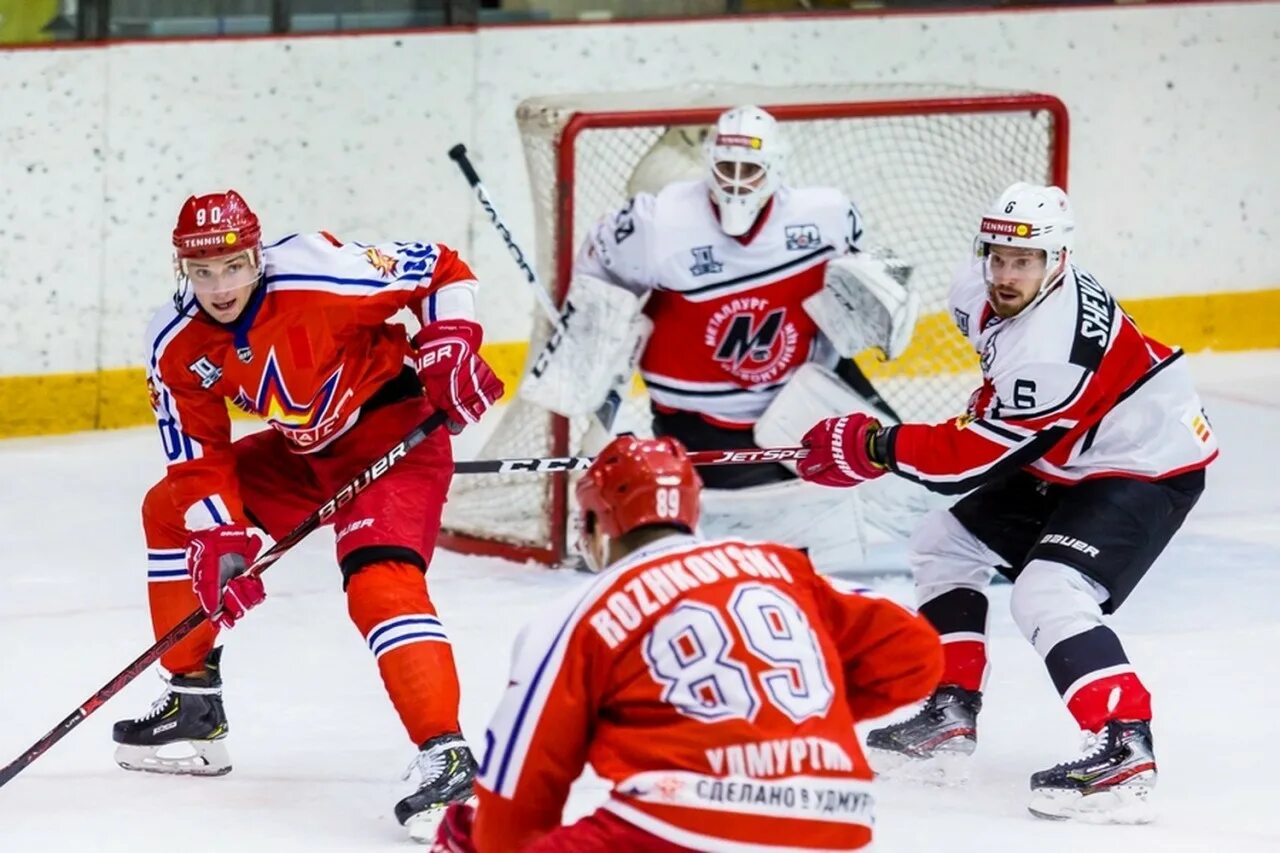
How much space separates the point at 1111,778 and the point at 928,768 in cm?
34

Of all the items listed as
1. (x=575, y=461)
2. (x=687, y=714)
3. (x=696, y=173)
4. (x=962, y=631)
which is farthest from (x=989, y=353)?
(x=696, y=173)

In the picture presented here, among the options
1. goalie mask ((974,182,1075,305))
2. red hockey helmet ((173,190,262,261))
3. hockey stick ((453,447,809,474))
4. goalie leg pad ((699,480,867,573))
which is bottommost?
goalie leg pad ((699,480,867,573))

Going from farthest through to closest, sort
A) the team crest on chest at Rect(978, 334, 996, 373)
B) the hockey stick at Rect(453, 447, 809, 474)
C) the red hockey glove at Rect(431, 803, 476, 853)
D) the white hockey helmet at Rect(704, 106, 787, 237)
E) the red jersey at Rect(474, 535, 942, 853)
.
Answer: the white hockey helmet at Rect(704, 106, 787, 237)
the hockey stick at Rect(453, 447, 809, 474)
the team crest on chest at Rect(978, 334, 996, 373)
the red hockey glove at Rect(431, 803, 476, 853)
the red jersey at Rect(474, 535, 942, 853)

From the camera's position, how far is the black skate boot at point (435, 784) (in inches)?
123

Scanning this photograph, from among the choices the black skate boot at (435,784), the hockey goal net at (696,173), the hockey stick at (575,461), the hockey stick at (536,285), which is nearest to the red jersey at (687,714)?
the black skate boot at (435,784)

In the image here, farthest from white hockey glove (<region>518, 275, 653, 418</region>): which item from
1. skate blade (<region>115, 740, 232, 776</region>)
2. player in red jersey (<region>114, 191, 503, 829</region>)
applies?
skate blade (<region>115, 740, 232, 776</region>)

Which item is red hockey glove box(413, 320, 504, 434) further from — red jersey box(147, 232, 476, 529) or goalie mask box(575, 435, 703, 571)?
goalie mask box(575, 435, 703, 571)

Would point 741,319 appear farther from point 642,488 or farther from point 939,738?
point 642,488

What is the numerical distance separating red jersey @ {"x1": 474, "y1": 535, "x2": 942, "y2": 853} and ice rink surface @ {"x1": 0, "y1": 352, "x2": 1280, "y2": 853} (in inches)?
41.4

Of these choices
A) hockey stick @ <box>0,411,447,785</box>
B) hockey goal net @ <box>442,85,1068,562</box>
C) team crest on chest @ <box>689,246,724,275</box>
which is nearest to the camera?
hockey stick @ <box>0,411,447,785</box>

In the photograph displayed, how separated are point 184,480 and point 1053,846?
134cm

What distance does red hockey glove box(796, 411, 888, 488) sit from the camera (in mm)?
3479

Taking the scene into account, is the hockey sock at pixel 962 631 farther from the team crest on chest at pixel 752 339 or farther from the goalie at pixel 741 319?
the team crest on chest at pixel 752 339

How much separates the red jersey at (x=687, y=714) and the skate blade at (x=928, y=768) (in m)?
1.33
